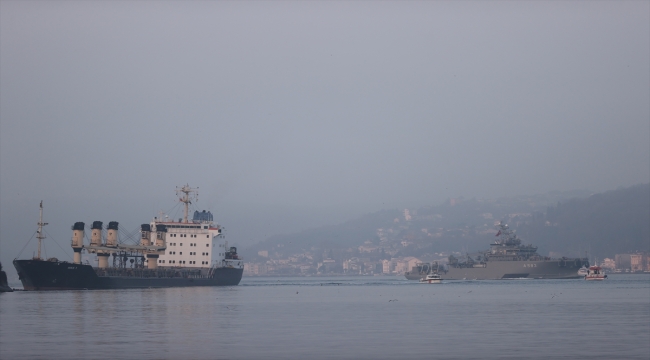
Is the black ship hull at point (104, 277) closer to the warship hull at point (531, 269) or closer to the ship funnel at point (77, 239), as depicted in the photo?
the ship funnel at point (77, 239)

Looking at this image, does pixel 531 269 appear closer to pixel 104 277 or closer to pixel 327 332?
pixel 104 277

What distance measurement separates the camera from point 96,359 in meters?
24.2

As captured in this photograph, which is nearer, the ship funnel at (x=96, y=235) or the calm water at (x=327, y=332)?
the calm water at (x=327, y=332)

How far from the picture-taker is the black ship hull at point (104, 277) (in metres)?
74.1

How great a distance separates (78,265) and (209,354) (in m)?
53.1

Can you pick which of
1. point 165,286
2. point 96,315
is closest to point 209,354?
point 96,315

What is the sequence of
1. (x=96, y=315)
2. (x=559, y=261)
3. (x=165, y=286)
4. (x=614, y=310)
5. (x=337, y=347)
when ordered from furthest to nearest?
(x=559, y=261)
(x=165, y=286)
(x=614, y=310)
(x=96, y=315)
(x=337, y=347)

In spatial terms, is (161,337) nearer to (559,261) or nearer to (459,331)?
(459,331)

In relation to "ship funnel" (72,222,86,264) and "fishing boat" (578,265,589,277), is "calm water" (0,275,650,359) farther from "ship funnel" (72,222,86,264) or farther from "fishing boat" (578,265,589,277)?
"fishing boat" (578,265,589,277)

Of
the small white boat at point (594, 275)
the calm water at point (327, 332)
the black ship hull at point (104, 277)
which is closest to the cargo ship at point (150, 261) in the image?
the black ship hull at point (104, 277)

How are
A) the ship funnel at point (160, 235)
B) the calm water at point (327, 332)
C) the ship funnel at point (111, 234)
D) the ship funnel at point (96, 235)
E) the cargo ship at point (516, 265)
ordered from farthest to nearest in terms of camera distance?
1. the cargo ship at point (516, 265)
2. the ship funnel at point (160, 235)
3. the ship funnel at point (111, 234)
4. the ship funnel at point (96, 235)
5. the calm water at point (327, 332)

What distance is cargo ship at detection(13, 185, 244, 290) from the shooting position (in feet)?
247

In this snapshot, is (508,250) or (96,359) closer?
(96,359)

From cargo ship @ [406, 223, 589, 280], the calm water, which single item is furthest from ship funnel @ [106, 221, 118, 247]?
cargo ship @ [406, 223, 589, 280]
